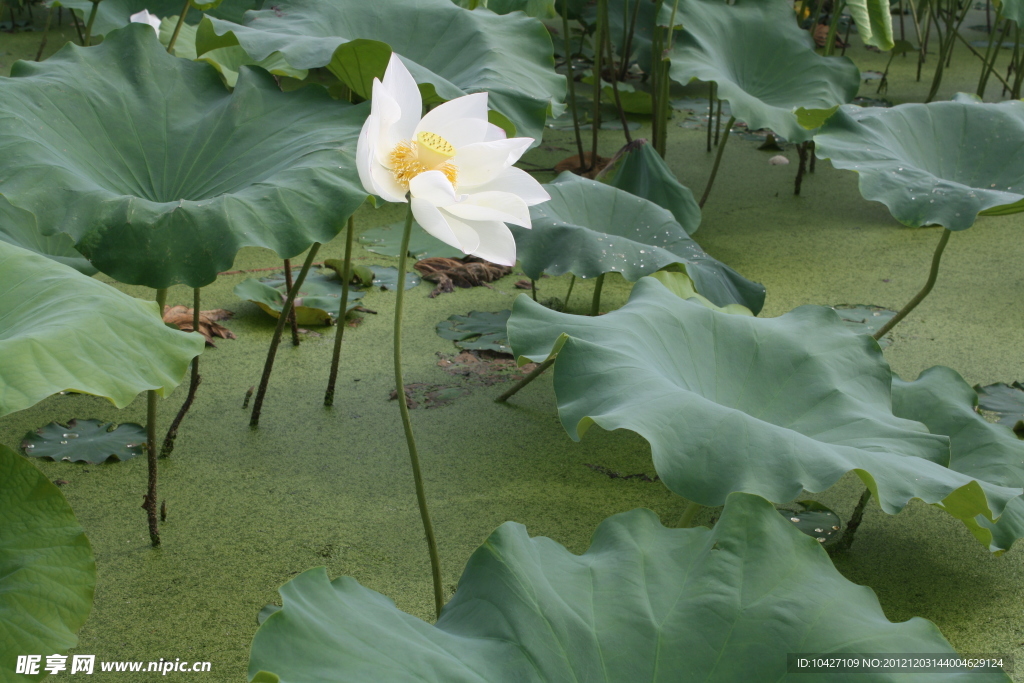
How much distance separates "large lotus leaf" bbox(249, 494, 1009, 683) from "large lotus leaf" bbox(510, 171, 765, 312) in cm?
78

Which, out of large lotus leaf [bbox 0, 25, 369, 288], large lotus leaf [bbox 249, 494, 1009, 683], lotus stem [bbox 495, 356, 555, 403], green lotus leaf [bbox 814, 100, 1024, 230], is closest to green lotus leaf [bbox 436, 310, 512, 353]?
lotus stem [bbox 495, 356, 555, 403]

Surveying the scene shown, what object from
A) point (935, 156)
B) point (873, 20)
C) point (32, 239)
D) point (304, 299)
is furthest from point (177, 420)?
point (873, 20)

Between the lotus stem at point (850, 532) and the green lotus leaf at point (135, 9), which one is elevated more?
the green lotus leaf at point (135, 9)

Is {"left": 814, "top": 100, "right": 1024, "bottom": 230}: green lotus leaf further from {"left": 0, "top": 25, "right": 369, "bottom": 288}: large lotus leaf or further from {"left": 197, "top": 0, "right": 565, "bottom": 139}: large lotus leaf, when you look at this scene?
{"left": 0, "top": 25, "right": 369, "bottom": 288}: large lotus leaf

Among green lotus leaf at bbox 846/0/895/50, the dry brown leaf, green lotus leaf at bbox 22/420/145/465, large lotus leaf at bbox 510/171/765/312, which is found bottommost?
green lotus leaf at bbox 22/420/145/465

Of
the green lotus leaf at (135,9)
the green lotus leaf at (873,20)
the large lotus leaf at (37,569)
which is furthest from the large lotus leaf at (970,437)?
the green lotus leaf at (135,9)

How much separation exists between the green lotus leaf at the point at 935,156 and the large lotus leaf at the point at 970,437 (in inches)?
11.7

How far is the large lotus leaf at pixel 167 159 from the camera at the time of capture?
1.11 m

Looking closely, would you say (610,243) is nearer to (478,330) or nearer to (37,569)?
(478,330)

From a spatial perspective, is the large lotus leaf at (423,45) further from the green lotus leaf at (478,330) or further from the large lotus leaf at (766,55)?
the large lotus leaf at (766,55)

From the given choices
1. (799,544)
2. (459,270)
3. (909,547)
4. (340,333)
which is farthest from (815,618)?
(459,270)

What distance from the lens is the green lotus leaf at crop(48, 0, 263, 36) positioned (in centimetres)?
268

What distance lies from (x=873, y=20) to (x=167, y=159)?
219 centimetres

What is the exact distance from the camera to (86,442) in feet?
5.03
